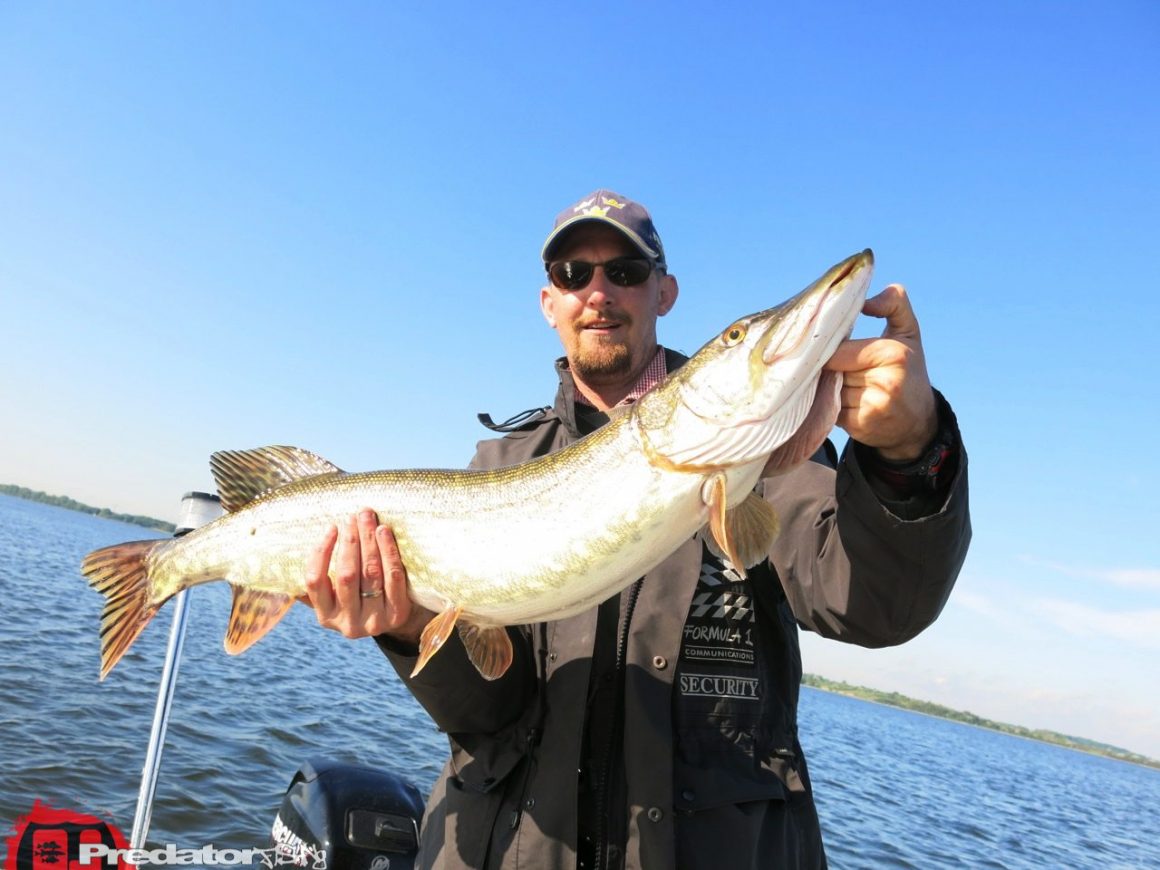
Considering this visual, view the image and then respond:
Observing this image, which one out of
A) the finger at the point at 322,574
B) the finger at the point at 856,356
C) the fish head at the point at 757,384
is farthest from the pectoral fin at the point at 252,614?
the finger at the point at 856,356

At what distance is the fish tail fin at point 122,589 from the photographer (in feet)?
12.0

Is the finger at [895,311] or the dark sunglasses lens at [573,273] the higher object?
the dark sunglasses lens at [573,273]

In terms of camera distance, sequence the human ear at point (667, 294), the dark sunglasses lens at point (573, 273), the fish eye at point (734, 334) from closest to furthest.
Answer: the fish eye at point (734, 334)
the dark sunglasses lens at point (573, 273)
the human ear at point (667, 294)

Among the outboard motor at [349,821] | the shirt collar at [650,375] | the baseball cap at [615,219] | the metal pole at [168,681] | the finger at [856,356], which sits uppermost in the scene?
the baseball cap at [615,219]

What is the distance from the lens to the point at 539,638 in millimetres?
3193

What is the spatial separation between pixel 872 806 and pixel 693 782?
59.8 ft

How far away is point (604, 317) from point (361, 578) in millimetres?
1801

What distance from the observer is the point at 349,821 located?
182 inches

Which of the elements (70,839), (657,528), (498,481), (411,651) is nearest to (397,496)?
(498,481)

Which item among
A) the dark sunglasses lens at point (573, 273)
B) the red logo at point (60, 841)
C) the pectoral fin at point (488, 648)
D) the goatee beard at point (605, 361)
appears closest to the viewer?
the pectoral fin at point (488, 648)

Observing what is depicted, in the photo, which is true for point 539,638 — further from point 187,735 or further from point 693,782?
point 187,735

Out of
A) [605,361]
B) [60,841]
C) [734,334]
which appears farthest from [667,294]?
[60,841]

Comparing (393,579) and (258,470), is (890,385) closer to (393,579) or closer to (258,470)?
(393,579)

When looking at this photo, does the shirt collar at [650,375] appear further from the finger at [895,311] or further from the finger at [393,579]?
the finger at [895,311]
